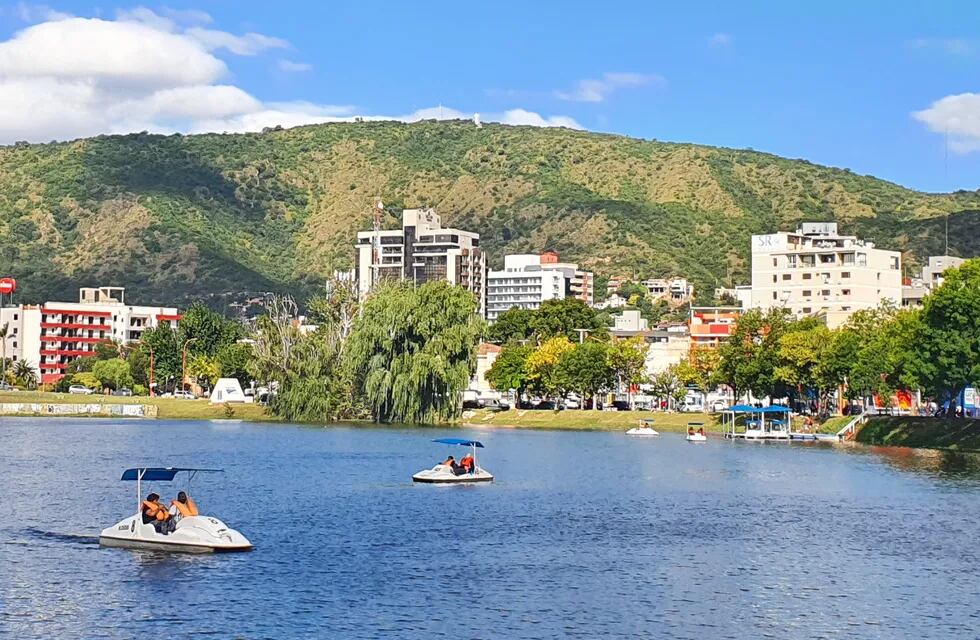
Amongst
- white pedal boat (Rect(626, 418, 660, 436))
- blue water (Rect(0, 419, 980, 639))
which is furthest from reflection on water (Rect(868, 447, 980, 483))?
Answer: white pedal boat (Rect(626, 418, 660, 436))

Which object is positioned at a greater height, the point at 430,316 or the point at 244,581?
the point at 430,316

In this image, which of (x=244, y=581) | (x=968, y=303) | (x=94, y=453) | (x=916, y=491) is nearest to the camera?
(x=244, y=581)

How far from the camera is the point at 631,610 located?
44250 millimetres

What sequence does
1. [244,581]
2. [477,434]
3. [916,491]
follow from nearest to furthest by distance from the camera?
[244,581] → [916,491] → [477,434]

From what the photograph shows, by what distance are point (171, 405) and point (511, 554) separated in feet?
443

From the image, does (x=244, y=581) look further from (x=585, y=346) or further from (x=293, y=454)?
(x=585, y=346)

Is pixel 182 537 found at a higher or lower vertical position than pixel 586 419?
lower

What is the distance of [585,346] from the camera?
178 meters

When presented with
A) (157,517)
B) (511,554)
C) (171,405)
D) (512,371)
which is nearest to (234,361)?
(171,405)

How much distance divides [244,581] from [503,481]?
3957 centimetres

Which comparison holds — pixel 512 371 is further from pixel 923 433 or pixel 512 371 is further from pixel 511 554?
pixel 511 554

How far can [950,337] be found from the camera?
11850 centimetres

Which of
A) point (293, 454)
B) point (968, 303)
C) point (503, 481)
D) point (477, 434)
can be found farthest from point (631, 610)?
point (477, 434)

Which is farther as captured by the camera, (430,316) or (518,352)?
(518,352)
